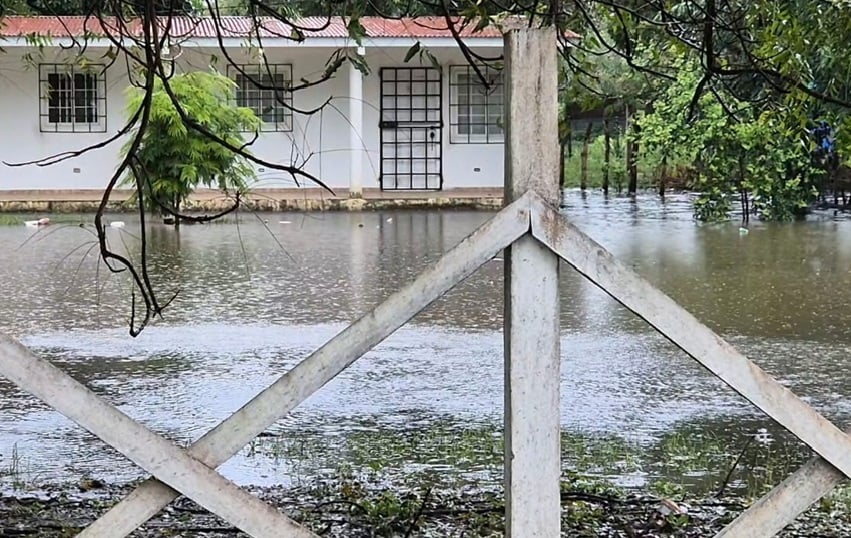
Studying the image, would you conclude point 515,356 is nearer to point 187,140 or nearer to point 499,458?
point 499,458

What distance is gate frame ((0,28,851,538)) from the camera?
2199 millimetres

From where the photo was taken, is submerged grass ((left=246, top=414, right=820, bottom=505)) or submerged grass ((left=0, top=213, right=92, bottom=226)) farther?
submerged grass ((left=0, top=213, right=92, bottom=226))

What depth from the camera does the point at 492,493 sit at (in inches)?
177

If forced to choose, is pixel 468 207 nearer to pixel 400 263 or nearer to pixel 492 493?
pixel 400 263

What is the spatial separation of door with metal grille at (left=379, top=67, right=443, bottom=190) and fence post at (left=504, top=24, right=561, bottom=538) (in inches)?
739

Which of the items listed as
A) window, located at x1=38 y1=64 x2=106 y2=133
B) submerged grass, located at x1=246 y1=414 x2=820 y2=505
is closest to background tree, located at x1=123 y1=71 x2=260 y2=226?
window, located at x1=38 y1=64 x2=106 y2=133

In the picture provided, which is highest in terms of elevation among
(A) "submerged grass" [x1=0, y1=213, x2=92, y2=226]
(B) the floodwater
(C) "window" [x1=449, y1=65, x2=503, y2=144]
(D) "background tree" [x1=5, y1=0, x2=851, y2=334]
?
(C) "window" [x1=449, y1=65, x2=503, y2=144]

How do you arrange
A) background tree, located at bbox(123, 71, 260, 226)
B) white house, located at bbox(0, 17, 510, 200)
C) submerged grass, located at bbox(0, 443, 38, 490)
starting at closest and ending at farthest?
submerged grass, located at bbox(0, 443, 38, 490) → background tree, located at bbox(123, 71, 260, 226) → white house, located at bbox(0, 17, 510, 200)

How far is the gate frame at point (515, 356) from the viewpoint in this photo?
7.22 feet

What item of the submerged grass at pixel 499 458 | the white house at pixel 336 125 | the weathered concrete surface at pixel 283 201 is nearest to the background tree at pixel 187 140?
the weathered concrete surface at pixel 283 201

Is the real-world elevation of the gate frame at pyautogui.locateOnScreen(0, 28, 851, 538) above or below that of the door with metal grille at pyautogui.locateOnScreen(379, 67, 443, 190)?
below

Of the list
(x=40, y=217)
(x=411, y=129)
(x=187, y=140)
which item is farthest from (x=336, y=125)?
(x=187, y=140)

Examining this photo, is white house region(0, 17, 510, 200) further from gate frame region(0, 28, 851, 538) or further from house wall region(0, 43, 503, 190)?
gate frame region(0, 28, 851, 538)

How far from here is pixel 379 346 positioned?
26.7ft
